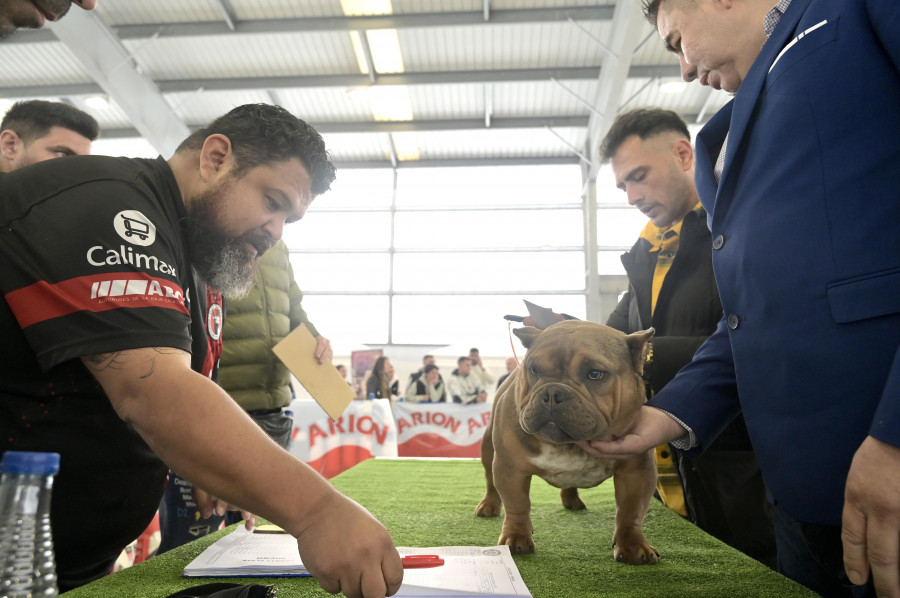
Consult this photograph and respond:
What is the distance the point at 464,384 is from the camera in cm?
1070

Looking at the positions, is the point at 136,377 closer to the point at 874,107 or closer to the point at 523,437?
the point at 523,437

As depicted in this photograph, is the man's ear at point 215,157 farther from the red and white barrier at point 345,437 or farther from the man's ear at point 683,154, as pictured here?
the red and white barrier at point 345,437

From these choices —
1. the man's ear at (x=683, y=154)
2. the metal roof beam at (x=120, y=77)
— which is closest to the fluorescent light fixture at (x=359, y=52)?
the metal roof beam at (x=120, y=77)

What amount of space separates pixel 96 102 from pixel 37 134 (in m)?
10.6

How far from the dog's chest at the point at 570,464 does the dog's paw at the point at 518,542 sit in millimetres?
192

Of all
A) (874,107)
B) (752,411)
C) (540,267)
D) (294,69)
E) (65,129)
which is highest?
(294,69)

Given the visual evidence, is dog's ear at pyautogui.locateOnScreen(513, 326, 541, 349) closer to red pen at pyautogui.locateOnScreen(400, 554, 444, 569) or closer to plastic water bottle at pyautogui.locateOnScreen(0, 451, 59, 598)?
red pen at pyautogui.locateOnScreen(400, 554, 444, 569)

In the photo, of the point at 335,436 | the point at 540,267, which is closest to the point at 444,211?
the point at 540,267

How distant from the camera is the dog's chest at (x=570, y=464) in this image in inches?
65.6

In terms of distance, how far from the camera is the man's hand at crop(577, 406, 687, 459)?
1.49m

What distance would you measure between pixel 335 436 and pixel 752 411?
6.07 meters

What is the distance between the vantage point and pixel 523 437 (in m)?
1.71

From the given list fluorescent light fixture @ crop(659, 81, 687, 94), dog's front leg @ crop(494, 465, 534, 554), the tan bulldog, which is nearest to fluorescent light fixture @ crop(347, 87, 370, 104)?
fluorescent light fixture @ crop(659, 81, 687, 94)

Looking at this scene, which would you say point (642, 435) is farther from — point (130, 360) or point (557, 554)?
point (130, 360)
